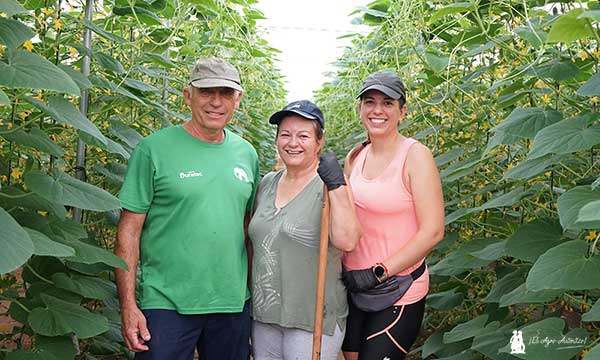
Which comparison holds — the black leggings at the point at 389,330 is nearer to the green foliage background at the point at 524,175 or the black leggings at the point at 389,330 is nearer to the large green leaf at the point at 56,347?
the green foliage background at the point at 524,175

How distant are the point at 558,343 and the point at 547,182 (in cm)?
89

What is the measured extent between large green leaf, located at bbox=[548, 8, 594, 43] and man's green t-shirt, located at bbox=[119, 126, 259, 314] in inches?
52.7

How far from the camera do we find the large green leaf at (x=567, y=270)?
1964 millimetres

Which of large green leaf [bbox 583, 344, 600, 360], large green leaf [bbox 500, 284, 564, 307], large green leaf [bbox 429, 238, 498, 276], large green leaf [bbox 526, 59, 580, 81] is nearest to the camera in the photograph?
large green leaf [bbox 583, 344, 600, 360]

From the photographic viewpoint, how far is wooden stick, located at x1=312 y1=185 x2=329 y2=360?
2.46 meters

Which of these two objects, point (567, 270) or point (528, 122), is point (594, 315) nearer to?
point (567, 270)

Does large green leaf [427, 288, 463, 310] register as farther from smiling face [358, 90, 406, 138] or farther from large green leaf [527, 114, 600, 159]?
large green leaf [527, 114, 600, 159]

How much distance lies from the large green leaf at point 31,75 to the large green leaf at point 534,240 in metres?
1.55

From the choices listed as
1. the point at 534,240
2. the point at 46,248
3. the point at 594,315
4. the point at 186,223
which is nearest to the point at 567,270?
the point at 594,315

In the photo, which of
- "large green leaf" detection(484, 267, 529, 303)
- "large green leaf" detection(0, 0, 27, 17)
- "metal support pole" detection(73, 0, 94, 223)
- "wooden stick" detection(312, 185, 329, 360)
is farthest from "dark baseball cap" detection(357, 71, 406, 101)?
"large green leaf" detection(0, 0, 27, 17)

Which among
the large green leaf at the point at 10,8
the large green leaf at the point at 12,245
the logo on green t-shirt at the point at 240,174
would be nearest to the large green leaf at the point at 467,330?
the logo on green t-shirt at the point at 240,174

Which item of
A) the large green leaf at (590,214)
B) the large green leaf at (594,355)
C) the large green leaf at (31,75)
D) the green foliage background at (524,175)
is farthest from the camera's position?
the green foliage background at (524,175)

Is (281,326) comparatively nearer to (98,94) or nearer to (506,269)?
(506,269)

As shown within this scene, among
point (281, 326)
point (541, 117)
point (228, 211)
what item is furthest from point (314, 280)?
point (541, 117)
